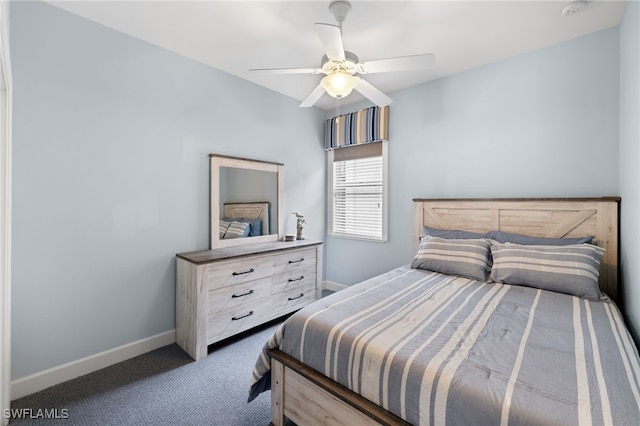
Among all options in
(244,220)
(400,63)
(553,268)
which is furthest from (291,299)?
(400,63)

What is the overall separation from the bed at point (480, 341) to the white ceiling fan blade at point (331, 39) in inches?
62.6

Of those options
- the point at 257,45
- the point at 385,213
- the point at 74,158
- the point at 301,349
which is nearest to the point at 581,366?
the point at 301,349

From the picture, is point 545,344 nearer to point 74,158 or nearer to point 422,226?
point 422,226

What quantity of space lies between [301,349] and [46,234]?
76.9 inches

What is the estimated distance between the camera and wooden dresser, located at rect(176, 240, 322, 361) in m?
2.32

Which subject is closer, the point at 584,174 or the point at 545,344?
the point at 545,344

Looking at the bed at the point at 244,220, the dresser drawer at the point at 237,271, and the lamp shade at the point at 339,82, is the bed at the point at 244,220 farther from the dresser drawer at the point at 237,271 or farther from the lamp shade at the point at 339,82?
the lamp shade at the point at 339,82

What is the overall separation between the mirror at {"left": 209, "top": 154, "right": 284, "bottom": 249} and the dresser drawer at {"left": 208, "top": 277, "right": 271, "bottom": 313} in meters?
0.56

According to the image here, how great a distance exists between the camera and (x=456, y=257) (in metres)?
2.37

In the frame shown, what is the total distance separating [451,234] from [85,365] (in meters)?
3.26

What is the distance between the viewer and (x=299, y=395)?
1473mm

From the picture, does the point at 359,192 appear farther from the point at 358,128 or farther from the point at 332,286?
the point at 332,286

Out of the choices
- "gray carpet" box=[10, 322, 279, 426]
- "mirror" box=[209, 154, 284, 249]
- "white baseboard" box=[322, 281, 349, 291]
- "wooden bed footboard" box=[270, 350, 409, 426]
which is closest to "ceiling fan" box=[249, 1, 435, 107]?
"mirror" box=[209, 154, 284, 249]

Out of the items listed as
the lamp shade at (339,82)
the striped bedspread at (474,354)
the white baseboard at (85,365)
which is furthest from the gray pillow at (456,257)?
the white baseboard at (85,365)
